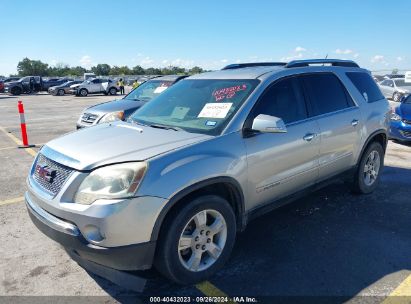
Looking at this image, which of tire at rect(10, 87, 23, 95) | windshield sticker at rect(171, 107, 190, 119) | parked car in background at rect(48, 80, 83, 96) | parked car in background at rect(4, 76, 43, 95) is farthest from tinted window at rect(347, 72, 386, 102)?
tire at rect(10, 87, 23, 95)

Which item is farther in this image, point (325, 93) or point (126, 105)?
point (126, 105)

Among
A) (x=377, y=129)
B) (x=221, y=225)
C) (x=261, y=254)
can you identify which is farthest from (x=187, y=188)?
(x=377, y=129)

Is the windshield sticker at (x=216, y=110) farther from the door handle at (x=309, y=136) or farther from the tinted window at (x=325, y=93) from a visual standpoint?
the tinted window at (x=325, y=93)

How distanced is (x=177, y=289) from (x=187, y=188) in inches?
35.4

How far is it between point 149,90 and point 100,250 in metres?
7.48

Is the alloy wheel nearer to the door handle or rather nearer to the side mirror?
the side mirror

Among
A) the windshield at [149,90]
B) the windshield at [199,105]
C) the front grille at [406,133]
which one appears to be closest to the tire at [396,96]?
the front grille at [406,133]

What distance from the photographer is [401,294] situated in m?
3.11

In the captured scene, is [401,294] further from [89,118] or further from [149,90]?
[149,90]

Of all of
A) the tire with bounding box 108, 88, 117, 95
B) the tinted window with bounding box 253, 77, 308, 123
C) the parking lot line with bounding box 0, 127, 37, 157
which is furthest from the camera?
the tire with bounding box 108, 88, 117, 95

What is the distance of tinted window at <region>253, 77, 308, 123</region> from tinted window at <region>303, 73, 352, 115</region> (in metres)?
0.20

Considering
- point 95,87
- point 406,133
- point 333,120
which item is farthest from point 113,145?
point 95,87

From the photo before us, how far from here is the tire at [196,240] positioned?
299 centimetres

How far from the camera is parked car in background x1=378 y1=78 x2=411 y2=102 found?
2138 cm
